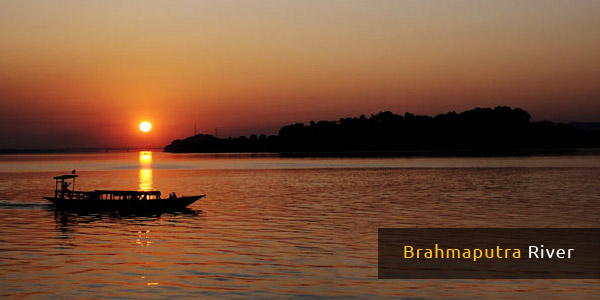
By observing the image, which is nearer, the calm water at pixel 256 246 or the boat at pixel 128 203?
the calm water at pixel 256 246

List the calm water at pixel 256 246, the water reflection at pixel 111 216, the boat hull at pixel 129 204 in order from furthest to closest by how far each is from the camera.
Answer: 1. the boat hull at pixel 129 204
2. the water reflection at pixel 111 216
3. the calm water at pixel 256 246

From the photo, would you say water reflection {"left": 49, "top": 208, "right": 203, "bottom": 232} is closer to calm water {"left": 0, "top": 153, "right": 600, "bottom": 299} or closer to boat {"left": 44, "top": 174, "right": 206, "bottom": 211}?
calm water {"left": 0, "top": 153, "right": 600, "bottom": 299}

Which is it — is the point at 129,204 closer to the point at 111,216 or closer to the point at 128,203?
the point at 128,203

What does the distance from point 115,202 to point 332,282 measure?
128 ft

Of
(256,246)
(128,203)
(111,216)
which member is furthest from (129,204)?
(256,246)

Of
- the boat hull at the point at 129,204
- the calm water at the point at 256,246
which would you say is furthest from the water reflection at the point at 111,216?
the boat hull at the point at 129,204

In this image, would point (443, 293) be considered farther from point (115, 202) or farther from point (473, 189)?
point (473, 189)

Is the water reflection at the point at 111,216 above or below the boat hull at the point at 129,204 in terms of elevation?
below

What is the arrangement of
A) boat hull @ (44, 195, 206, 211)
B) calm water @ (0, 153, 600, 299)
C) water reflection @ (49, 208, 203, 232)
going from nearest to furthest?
calm water @ (0, 153, 600, 299)
water reflection @ (49, 208, 203, 232)
boat hull @ (44, 195, 206, 211)

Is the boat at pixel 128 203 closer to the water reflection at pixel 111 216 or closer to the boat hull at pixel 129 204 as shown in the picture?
the boat hull at pixel 129 204

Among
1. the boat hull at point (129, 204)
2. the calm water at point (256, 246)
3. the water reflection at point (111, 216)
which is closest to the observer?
the calm water at point (256, 246)

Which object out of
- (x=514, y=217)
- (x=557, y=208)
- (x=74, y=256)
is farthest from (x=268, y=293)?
(x=557, y=208)

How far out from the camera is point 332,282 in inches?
1107

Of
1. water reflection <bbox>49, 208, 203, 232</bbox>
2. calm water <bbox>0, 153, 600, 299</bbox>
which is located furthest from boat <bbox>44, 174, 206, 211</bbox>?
calm water <bbox>0, 153, 600, 299</bbox>
